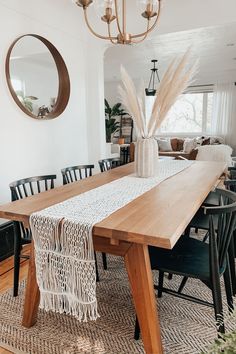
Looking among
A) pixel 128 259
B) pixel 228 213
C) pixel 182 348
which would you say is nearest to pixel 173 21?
pixel 228 213

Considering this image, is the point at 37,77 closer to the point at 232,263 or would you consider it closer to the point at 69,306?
the point at 69,306

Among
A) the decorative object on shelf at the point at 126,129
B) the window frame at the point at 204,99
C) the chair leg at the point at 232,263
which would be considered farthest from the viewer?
the decorative object on shelf at the point at 126,129

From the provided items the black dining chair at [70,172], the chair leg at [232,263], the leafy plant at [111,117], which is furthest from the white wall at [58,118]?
the leafy plant at [111,117]

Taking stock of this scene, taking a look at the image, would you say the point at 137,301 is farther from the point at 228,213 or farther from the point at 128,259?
the point at 228,213

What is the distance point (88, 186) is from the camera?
6.30ft

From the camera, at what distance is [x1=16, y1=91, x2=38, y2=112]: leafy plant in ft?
8.70

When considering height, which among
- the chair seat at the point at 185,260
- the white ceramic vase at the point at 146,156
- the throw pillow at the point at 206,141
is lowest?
the chair seat at the point at 185,260

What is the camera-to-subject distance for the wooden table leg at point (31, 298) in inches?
59.0

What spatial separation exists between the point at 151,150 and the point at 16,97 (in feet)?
4.68

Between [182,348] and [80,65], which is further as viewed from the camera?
[80,65]

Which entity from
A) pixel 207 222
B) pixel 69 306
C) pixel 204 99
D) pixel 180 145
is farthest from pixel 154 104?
pixel 204 99

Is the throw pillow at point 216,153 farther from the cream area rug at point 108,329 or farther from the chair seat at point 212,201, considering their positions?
the cream area rug at point 108,329

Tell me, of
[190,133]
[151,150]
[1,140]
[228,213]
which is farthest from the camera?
[190,133]

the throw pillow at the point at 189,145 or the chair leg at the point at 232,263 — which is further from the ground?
the throw pillow at the point at 189,145
